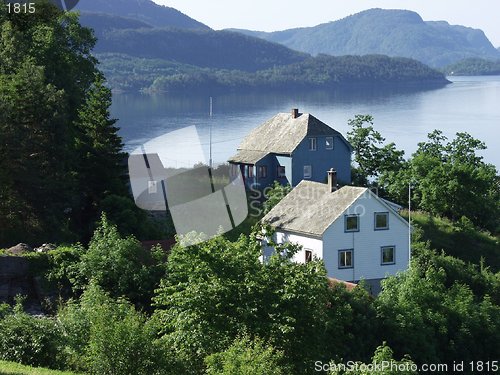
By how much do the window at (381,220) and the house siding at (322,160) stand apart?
1317 cm

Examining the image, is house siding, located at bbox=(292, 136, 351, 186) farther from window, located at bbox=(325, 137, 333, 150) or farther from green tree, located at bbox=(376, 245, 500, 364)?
green tree, located at bbox=(376, 245, 500, 364)

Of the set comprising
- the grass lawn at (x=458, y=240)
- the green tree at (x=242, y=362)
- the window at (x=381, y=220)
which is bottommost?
the grass lawn at (x=458, y=240)

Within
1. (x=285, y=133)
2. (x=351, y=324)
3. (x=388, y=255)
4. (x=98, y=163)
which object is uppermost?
(x=98, y=163)

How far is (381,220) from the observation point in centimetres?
3306

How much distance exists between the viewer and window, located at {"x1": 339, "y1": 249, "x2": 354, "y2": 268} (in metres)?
32.3

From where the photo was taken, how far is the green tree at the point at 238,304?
17.5 m

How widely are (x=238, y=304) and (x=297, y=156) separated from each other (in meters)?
28.2

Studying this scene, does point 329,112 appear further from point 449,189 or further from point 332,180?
point 332,180

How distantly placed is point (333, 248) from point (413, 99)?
140 meters

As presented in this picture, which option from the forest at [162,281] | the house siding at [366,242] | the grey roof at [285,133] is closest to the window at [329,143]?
the grey roof at [285,133]

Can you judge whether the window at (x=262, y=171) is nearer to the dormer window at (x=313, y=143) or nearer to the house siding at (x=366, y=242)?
the dormer window at (x=313, y=143)

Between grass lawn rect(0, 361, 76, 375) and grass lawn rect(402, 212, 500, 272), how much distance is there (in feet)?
87.4

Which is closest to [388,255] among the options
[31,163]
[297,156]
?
[297,156]

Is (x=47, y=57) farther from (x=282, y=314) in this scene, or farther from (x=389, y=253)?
(x=282, y=314)
